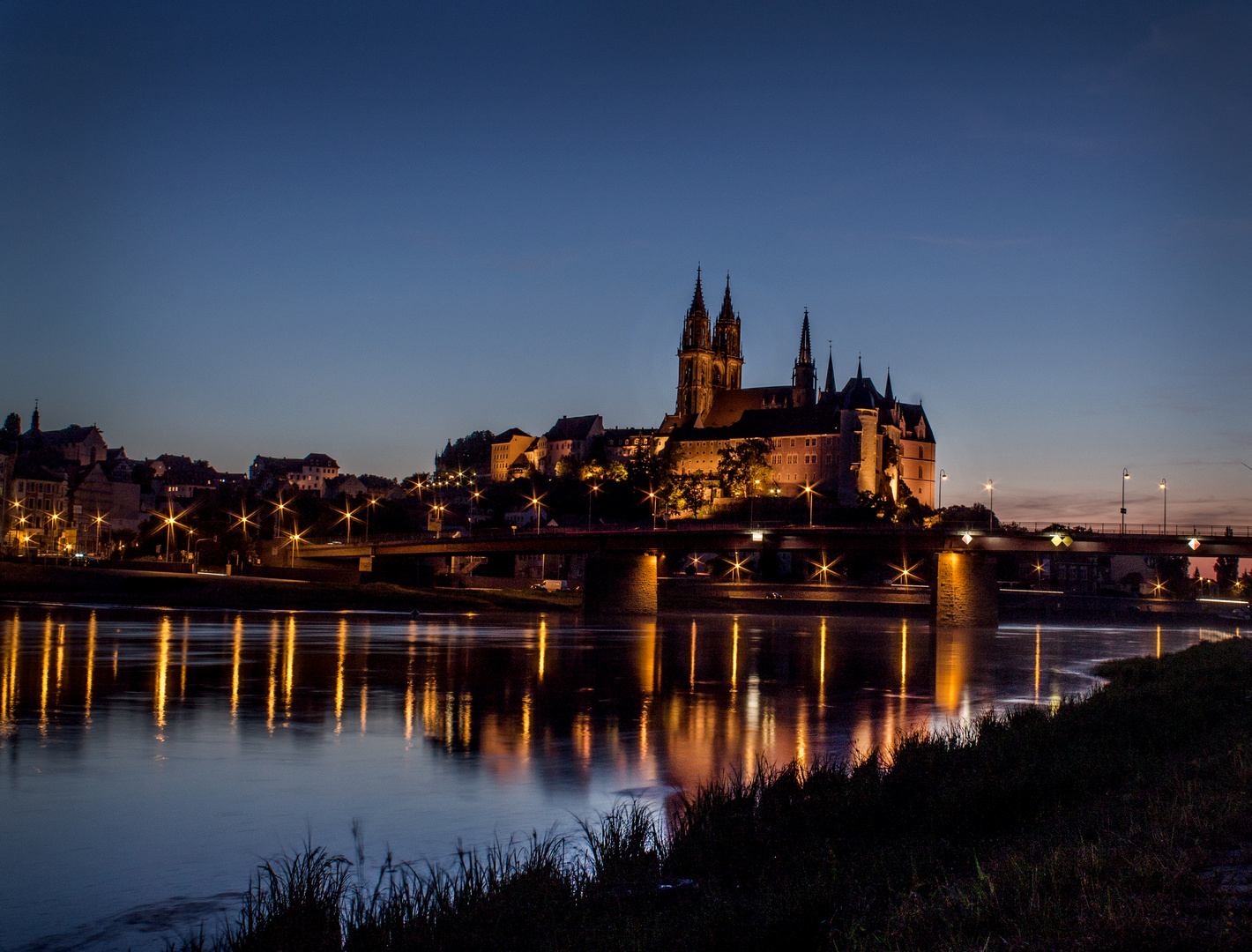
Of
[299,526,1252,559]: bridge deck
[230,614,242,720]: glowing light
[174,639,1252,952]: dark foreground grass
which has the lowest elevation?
[230,614,242,720]: glowing light

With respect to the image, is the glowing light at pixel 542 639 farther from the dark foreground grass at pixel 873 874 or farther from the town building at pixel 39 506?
the town building at pixel 39 506

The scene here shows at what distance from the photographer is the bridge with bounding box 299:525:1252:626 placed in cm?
8281

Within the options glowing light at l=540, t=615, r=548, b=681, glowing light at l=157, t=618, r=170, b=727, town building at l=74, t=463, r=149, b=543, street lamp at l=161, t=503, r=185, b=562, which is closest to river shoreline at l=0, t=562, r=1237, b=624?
glowing light at l=540, t=615, r=548, b=681

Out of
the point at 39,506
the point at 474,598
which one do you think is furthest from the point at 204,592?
the point at 39,506

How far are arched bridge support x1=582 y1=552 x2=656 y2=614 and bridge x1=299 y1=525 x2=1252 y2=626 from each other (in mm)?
77

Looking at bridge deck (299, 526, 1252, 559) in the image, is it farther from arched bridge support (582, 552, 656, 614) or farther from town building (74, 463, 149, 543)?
town building (74, 463, 149, 543)

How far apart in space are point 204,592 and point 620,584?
1331 inches

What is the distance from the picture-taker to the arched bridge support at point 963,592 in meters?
88.5

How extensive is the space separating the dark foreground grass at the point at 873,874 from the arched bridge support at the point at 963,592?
73.2 metres

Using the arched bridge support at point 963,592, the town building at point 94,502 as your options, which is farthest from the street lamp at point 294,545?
the town building at point 94,502

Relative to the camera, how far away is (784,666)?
163ft

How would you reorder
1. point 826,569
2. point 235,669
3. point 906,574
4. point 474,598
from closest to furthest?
point 235,669
point 474,598
point 906,574
point 826,569

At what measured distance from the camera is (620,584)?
321ft

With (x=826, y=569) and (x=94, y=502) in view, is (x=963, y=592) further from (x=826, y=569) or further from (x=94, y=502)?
(x=94, y=502)
